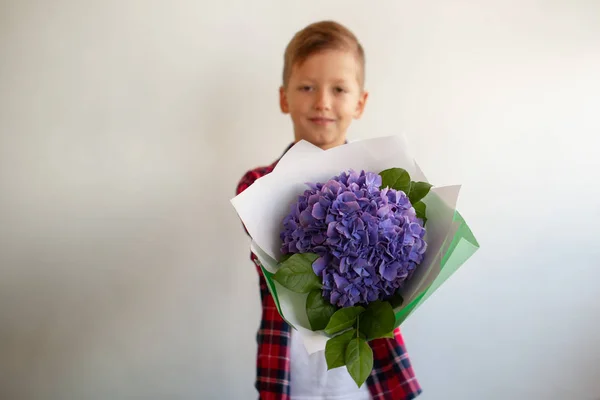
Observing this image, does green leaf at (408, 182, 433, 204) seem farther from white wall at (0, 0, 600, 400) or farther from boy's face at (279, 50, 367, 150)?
white wall at (0, 0, 600, 400)

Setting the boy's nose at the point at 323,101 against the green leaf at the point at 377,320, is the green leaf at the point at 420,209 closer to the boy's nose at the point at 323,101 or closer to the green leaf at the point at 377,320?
the green leaf at the point at 377,320

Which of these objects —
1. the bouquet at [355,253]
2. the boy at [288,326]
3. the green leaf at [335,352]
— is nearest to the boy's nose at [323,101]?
the boy at [288,326]

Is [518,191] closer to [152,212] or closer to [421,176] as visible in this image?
[421,176]

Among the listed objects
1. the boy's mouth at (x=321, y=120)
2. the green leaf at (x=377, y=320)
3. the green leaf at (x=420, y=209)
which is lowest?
the green leaf at (x=377, y=320)

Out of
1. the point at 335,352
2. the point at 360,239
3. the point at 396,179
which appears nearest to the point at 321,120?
the point at 396,179

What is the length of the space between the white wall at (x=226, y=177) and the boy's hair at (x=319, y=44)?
23 cm

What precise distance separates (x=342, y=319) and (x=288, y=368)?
29 centimetres

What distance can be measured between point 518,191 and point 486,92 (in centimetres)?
30

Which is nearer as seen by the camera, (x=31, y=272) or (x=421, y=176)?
(x=421, y=176)

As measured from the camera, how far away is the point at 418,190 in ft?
2.42

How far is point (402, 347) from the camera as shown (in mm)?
918

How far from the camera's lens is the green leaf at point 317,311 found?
2.21 feet

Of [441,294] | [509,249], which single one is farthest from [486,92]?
[441,294]

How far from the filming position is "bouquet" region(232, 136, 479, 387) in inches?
25.4
